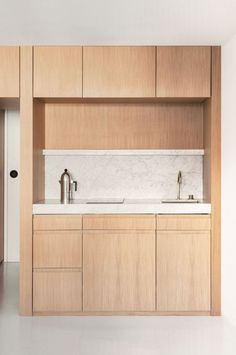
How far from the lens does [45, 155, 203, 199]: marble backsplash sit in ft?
17.5

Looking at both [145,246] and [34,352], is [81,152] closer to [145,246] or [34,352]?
[145,246]

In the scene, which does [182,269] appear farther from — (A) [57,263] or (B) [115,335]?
(A) [57,263]

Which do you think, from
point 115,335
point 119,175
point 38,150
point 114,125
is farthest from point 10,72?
point 115,335

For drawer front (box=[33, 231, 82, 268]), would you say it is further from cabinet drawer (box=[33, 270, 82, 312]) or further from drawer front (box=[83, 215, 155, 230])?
drawer front (box=[83, 215, 155, 230])

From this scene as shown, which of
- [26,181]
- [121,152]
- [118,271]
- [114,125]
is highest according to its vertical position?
[114,125]

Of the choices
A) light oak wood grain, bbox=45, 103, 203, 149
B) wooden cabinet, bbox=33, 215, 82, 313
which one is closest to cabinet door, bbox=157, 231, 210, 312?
wooden cabinet, bbox=33, 215, 82, 313

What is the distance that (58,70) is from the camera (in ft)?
15.1

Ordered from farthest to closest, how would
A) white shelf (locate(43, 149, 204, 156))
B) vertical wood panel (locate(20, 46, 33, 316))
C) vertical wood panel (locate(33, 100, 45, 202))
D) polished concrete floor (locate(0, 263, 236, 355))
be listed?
white shelf (locate(43, 149, 204, 156)), vertical wood panel (locate(33, 100, 45, 202)), vertical wood panel (locate(20, 46, 33, 316)), polished concrete floor (locate(0, 263, 236, 355))

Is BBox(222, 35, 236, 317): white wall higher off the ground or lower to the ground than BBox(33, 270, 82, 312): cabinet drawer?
higher

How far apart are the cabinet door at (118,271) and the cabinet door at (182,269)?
9 centimetres

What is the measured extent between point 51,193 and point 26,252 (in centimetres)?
90

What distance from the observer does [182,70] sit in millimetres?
4625

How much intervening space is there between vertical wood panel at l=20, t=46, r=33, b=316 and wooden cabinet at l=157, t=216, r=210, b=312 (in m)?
1.15

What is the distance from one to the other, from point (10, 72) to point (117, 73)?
94cm
